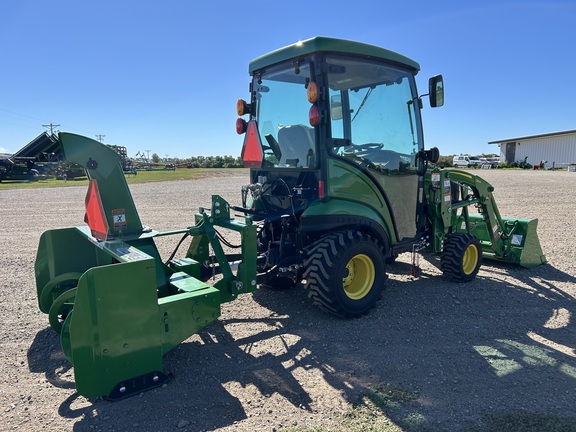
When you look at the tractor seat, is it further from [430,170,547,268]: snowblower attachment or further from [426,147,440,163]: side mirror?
[430,170,547,268]: snowblower attachment

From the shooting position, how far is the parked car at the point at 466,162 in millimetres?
49906

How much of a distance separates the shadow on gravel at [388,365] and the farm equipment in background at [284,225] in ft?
0.96

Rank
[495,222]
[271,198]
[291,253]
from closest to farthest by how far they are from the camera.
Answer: [291,253] < [271,198] < [495,222]

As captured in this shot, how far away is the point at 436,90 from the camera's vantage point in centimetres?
477

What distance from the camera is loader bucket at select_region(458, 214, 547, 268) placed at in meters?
6.35

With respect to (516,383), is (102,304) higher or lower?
higher

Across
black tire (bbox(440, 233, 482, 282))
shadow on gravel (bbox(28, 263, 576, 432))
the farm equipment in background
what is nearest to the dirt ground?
shadow on gravel (bbox(28, 263, 576, 432))

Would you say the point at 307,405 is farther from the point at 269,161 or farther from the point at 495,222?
the point at 495,222

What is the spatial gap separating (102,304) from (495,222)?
565 cm

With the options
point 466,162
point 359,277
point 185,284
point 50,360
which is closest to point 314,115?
point 359,277

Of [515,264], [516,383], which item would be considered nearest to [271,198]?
[516,383]

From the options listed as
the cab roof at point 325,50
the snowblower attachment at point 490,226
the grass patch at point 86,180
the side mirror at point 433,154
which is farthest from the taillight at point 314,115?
the grass patch at point 86,180

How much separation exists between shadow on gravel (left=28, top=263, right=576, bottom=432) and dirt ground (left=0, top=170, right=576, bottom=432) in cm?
1

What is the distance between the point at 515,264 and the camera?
21.4ft
